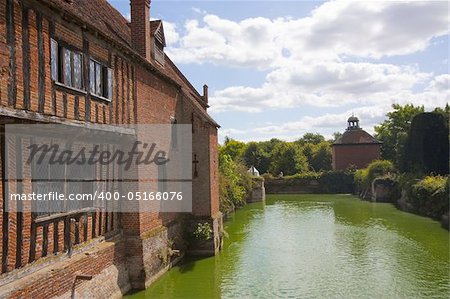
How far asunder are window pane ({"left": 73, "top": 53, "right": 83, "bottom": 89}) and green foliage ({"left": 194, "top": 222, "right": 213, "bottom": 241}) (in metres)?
8.17

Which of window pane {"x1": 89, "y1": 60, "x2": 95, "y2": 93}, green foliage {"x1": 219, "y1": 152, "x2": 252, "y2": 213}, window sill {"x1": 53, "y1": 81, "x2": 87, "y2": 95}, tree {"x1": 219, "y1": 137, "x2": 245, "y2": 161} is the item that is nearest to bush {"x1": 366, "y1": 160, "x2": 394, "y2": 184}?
green foliage {"x1": 219, "y1": 152, "x2": 252, "y2": 213}

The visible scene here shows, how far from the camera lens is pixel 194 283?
40.6 feet

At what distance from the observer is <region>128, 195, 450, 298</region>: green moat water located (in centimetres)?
1148

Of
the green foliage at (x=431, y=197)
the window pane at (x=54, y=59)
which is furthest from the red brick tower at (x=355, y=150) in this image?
the window pane at (x=54, y=59)

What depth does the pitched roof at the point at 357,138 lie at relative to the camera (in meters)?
55.8

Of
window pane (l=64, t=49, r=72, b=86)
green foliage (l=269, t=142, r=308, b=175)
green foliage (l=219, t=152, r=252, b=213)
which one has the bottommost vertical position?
green foliage (l=219, t=152, r=252, b=213)

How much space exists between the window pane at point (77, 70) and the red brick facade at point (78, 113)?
5.3 inches

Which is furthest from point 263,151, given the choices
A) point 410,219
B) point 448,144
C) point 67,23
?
point 67,23

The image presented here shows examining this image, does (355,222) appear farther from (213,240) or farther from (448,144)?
(448,144)

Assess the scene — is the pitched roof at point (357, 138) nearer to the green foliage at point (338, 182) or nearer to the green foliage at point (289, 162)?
the green foliage at point (289, 162)

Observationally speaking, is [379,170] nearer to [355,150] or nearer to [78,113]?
[355,150]

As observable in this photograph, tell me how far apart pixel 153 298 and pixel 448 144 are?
101 feet

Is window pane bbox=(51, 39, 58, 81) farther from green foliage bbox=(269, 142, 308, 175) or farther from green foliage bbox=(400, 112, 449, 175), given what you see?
green foliage bbox=(269, 142, 308, 175)

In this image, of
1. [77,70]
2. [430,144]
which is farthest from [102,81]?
[430,144]
